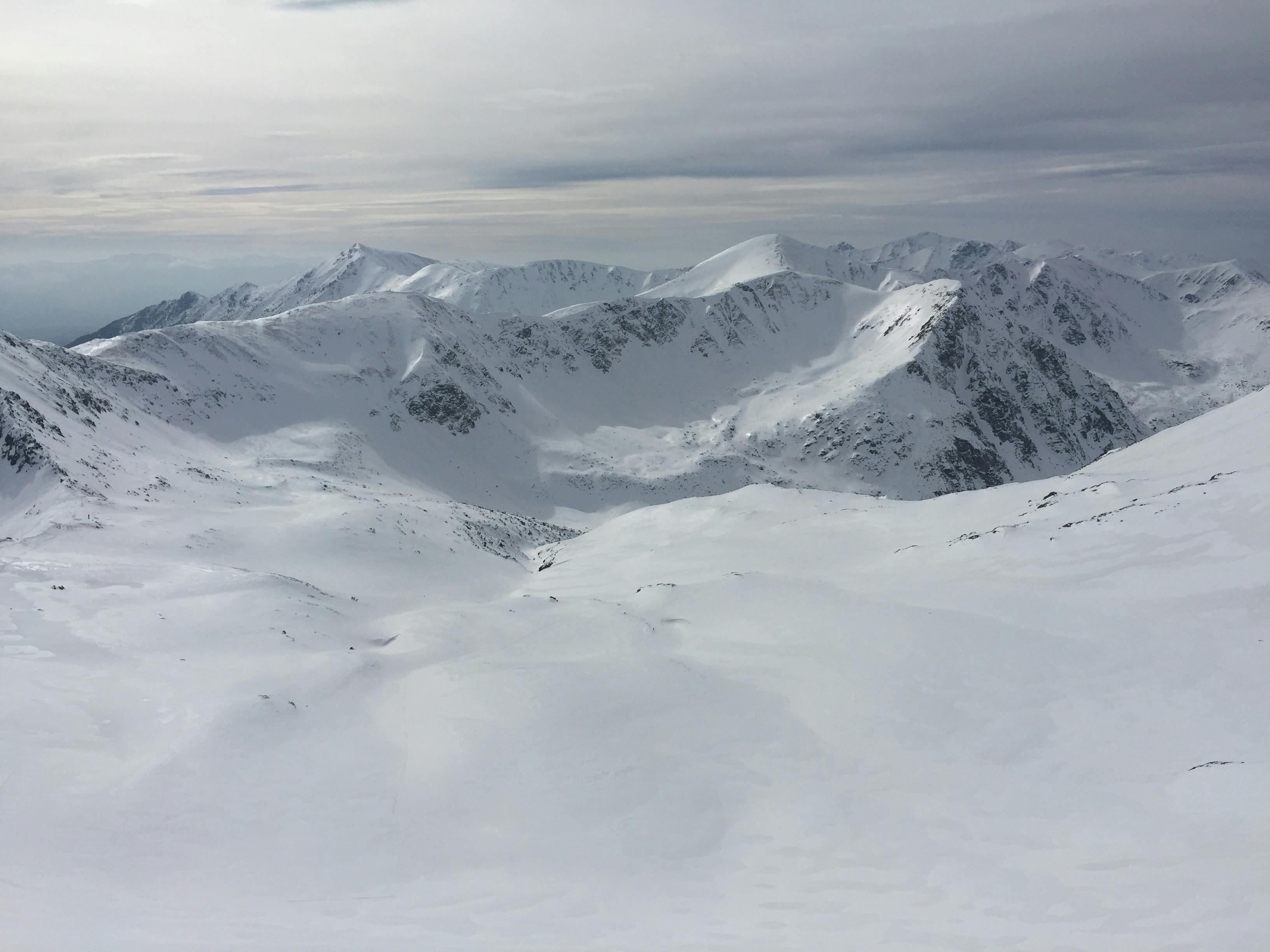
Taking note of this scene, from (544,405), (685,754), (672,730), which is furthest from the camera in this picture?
(544,405)

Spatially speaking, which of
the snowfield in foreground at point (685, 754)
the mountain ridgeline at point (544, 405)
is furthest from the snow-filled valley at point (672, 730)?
the mountain ridgeline at point (544, 405)

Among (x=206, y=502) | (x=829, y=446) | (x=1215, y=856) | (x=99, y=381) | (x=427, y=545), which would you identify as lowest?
(x=829, y=446)

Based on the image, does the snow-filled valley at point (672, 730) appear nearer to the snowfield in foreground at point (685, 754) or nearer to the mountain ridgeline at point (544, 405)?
the snowfield in foreground at point (685, 754)

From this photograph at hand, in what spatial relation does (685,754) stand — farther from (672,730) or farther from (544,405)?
(544,405)

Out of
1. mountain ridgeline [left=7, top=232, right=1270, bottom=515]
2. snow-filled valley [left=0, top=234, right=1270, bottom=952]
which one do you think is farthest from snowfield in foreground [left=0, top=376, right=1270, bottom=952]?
mountain ridgeline [left=7, top=232, right=1270, bottom=515]

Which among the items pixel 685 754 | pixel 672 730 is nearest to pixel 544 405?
pixel 672 730

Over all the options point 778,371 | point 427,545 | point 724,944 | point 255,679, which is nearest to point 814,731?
point 724,944

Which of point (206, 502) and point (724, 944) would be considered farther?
point (206, 502)

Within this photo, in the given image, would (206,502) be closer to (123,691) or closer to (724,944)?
(123,691)

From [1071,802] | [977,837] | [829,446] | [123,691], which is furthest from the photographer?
[829,446]
